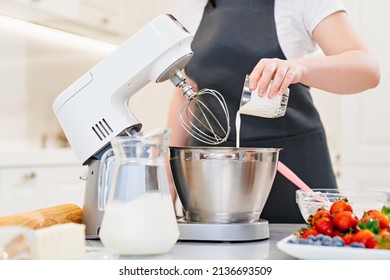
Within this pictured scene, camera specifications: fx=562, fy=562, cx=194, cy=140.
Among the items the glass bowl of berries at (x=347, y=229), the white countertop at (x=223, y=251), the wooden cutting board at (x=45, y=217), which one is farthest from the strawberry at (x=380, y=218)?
the wooden cutting board at (x=45, y=217)

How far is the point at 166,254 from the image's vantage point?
76 centimetres

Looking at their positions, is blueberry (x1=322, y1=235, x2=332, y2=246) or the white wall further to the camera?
the white wall

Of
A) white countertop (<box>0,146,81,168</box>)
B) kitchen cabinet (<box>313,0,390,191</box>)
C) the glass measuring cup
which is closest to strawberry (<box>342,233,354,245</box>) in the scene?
the glass measuring cup

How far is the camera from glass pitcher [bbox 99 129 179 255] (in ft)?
2.31

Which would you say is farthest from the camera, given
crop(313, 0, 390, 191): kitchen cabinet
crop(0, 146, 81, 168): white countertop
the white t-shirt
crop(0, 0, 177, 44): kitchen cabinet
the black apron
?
crop(313, 0, 390, 191): kitchen cabinet

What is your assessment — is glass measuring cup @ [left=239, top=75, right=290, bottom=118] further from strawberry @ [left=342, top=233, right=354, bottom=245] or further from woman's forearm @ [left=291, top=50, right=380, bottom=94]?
strawberry @ [left=342, top=233, right=354, bottom=245]

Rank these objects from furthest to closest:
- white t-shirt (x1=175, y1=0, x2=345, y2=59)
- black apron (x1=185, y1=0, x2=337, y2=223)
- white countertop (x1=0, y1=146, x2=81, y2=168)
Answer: white countertop (x1=0, y1=146, x2=81, y2=168), black apron (x1=185, y1=0, x2=337, y2=223), white t-shirt (x1=175, y1=0, x2=345, y2=59)

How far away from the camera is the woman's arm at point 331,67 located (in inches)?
36.4

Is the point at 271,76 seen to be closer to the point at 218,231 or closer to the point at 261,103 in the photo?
the point at 261,103

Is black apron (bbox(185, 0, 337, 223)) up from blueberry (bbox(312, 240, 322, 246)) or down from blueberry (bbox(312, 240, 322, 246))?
up

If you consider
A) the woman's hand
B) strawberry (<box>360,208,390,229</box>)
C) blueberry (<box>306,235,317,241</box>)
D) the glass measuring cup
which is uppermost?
the woman's hand

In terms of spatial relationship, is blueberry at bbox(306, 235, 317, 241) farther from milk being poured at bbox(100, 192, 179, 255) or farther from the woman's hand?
the woman's hand
